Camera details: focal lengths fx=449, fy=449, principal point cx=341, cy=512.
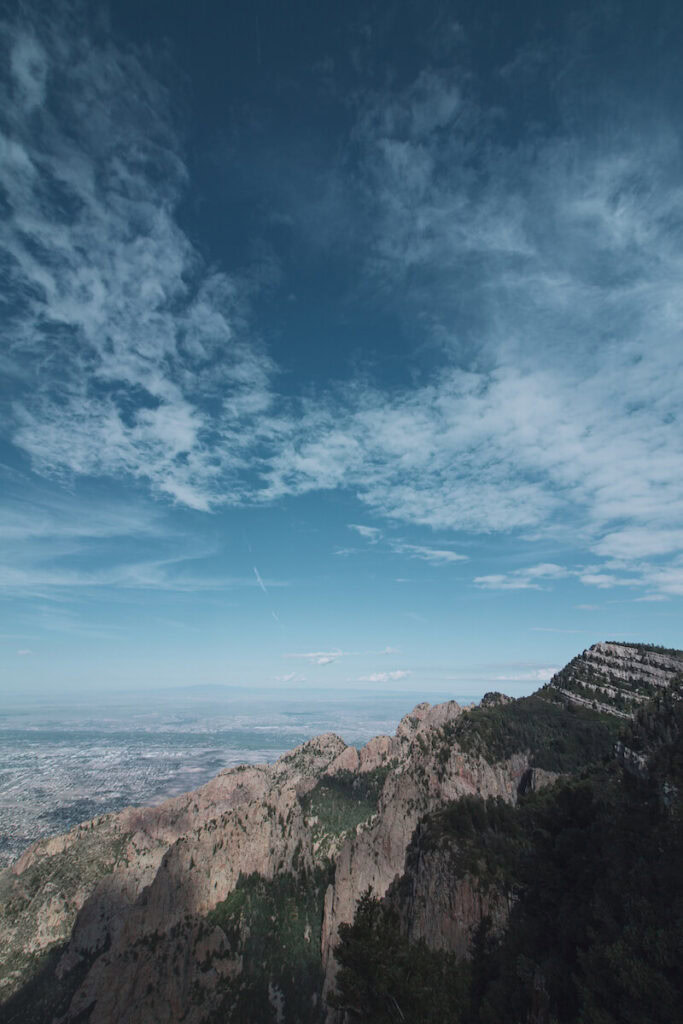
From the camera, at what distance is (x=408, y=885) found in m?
48.4

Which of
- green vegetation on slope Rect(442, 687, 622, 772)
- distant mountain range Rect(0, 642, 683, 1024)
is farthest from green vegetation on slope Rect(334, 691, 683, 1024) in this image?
green vegetation on slope Rect(442, 687, 622, 772)

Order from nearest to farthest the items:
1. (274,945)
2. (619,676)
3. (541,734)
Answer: (274,945) < (541,734) < (619,676)

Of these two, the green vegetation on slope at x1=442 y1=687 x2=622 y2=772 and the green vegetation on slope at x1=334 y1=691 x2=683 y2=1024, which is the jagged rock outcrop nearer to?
the green vegetation on slope at x1=442 y1=687 x2=622 y2=772

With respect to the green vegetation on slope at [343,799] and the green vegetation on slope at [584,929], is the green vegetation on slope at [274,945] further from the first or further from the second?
the green vegetation on slope at [584,929]

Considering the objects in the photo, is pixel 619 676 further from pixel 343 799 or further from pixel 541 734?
pixel 343 799

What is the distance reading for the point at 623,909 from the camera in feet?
82.8

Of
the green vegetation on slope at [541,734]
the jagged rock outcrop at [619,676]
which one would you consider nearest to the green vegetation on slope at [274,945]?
the green vegetation on slope at [541,734]

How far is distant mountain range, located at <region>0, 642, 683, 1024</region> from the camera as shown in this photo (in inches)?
1032

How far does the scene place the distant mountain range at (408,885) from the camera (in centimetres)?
2622

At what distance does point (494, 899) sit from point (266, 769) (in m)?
139

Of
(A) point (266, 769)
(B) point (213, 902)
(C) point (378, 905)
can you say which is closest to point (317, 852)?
(B) point (213, 902)

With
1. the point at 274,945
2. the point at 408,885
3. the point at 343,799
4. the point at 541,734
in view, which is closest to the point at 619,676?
the point at 541,734

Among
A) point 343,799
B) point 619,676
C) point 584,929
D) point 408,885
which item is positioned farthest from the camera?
point 343,799

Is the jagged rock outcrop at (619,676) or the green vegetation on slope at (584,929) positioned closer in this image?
the green vegetation on slope at (584,929)
